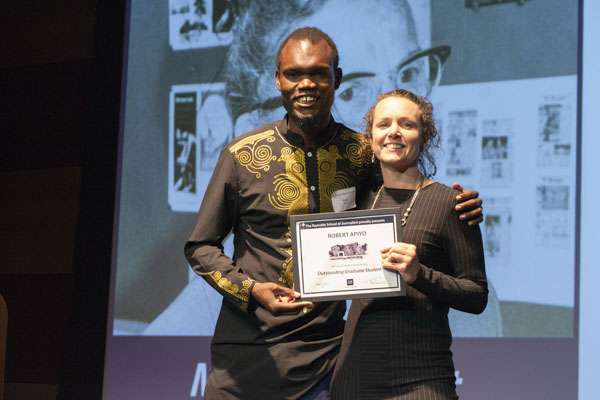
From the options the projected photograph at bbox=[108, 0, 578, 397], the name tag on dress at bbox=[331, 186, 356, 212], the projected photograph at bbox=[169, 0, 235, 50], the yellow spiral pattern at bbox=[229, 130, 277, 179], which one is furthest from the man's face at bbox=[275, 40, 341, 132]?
the projected photograph at bbox=[169, 0, 235, 50]

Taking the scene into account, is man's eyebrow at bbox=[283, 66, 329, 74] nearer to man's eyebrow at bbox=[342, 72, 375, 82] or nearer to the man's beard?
the man's beard

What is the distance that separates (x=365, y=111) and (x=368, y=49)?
0.32m

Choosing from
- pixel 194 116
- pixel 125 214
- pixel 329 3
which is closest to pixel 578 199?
pixel 329 3

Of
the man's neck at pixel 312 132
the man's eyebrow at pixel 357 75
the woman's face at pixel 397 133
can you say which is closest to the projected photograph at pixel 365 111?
the man's eyebrow at pixel 357 75

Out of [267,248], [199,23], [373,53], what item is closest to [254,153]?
[267,248]

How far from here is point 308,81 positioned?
1.83 m

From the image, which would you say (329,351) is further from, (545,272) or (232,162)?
(545,272)

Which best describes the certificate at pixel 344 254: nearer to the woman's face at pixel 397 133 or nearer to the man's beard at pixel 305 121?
the woman's face at pixel 397 133

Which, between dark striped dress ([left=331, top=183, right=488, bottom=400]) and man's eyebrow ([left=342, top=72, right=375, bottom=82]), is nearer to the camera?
dark striped dress ([left=331, top=183, right=488, bottom=400])

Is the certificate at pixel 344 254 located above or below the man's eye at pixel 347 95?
below

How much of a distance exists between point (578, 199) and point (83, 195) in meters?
2.55

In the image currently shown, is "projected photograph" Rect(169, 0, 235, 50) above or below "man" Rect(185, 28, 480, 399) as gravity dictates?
above

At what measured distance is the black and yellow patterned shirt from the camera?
1.75 meters

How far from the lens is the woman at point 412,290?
58.5 inches
